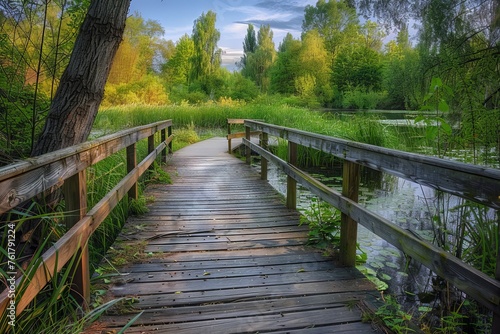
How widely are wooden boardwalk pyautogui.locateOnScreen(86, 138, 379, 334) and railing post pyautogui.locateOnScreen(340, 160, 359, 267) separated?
4.1 inches

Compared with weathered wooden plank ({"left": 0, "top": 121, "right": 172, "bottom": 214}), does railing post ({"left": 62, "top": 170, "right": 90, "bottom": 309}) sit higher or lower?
lower

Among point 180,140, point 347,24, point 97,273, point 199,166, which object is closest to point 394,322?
point 97,273

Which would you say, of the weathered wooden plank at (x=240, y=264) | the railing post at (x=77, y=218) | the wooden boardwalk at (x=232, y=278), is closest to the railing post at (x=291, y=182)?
the wooden boardwalk at (x=232, y=278)

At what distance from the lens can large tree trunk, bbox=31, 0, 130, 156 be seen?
272 centimetres

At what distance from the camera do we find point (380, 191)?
7.10 metres

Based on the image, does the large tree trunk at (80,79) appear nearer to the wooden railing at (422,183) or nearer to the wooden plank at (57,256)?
the wooden plank at (57,256)

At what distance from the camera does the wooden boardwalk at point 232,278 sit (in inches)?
80.8

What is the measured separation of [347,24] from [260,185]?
5463cm

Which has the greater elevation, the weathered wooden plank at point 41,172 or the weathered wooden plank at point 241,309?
the weathered wooden plank at point 41,172

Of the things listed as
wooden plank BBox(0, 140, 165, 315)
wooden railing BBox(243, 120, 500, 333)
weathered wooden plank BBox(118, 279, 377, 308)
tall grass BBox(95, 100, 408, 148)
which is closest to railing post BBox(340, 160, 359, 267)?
wooden railing BBox(243, 120, 500, 333)

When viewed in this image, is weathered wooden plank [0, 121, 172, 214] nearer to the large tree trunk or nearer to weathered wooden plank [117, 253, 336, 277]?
the large tree trunk

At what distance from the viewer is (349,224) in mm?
2820

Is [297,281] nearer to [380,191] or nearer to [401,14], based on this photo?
[380,191]

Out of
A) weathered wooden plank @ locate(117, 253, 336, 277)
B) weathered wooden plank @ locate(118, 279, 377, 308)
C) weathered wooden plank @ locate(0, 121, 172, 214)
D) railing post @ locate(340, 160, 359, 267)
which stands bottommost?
weathered wooden plank @ locate(117, 253, 336, 277)
